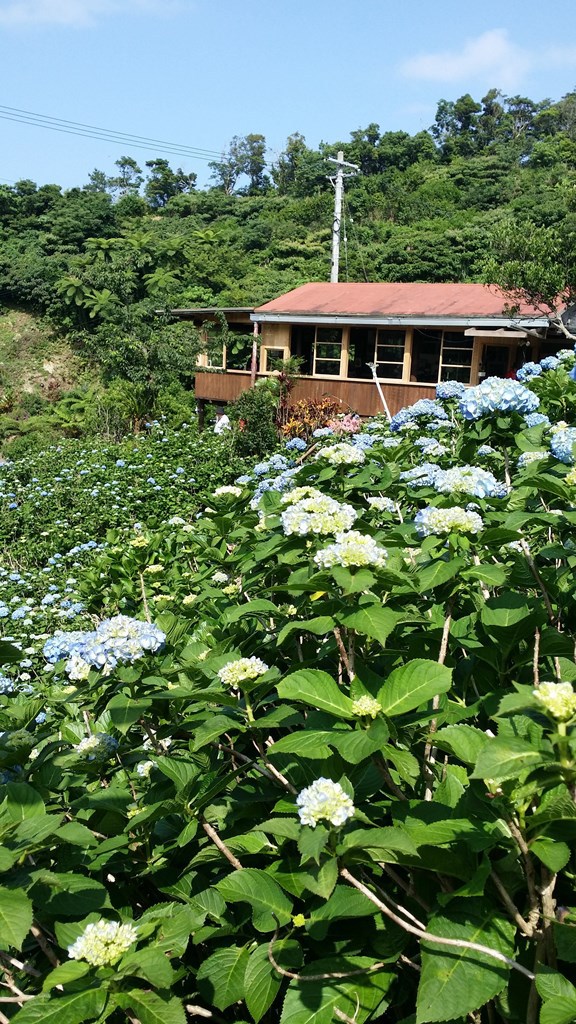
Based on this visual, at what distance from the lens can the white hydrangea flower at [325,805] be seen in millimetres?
1093

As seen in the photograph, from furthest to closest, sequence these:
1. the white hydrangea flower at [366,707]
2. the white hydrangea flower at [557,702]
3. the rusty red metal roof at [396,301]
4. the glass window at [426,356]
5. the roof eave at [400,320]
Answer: the glass window at [426,356] < the rusty red metal roof at [396,301] < the roof eave at [400,320] < the white hydrangea flower at [366,707] < the white hydrangea flower at [557,702]

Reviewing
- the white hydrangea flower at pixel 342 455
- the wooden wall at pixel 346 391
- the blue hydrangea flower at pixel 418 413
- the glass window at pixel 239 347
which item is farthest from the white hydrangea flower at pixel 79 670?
the glass window at pixel 239 347

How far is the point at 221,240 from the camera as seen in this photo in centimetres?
3722

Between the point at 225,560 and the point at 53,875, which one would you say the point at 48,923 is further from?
the point at 225,560

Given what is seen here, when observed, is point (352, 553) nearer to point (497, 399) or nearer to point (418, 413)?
point (497, 399)

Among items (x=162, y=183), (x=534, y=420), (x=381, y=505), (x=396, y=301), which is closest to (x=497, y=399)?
(x=534, y=420)

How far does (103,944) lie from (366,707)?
53cm

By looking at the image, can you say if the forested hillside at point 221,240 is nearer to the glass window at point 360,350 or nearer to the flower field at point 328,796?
the glass window at point 360,350

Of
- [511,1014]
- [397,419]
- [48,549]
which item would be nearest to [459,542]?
[511,1014]

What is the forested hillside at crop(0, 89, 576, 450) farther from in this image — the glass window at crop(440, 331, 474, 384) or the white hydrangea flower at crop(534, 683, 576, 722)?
the white hydrangea flower at crop(534, 683, 576, 722)

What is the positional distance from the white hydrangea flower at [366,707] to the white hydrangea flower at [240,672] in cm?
34

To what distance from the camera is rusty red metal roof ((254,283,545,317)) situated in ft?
52.6

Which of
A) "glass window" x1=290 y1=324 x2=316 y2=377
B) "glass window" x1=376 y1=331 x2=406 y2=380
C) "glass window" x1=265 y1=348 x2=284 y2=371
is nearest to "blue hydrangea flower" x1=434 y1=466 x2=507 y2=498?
"glass window" x1=376 y1=331 x2=406 y2=380

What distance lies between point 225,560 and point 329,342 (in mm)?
16959
